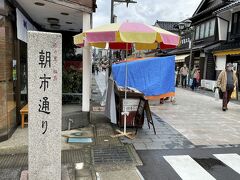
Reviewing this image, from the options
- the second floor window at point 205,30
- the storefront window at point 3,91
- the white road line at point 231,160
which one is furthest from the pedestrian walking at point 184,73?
the storefront window at point 3,91

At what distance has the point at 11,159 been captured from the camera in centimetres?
488

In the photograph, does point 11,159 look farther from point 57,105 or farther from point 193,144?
point 193,144

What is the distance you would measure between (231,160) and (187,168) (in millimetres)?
1132

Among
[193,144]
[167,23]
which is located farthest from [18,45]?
[167,23]

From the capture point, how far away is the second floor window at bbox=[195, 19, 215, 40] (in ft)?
73.7

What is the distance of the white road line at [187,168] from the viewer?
4.43 m

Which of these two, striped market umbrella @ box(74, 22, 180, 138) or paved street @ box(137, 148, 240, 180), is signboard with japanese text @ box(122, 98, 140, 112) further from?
striped market umbrella @ box(74, 22, 180, 138)

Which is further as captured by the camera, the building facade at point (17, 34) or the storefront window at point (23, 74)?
the storefront window at point (23, 74)

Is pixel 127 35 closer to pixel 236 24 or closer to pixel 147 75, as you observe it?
pixel 147 75

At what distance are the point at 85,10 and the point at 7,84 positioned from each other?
2.85 m

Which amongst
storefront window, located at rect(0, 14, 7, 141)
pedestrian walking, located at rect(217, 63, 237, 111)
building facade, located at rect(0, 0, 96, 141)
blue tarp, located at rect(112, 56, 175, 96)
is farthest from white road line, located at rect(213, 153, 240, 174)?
pedestrian walking, located at rect(217, 63, 237, 111)

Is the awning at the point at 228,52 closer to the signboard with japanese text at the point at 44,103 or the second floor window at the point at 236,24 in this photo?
the second floor window at the point at 236,24

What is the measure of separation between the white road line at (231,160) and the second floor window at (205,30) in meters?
18.8

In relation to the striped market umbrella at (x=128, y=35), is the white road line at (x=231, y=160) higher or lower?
lower
